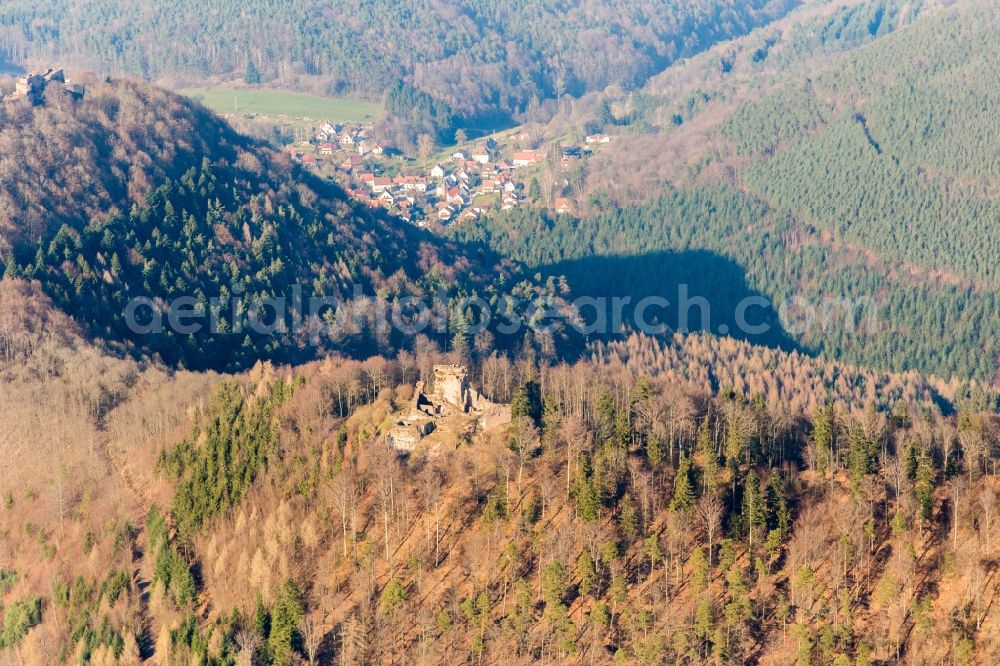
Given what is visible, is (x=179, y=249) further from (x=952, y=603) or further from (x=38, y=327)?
(x=952, y=603)

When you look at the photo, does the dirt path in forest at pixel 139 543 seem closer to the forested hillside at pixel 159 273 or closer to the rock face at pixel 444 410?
the rock face at pixel 444 410

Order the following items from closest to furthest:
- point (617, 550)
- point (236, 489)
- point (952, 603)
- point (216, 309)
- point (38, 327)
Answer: point (952, 603)
point (617, 550)
point (236, 489)
point (38, 327)
point (216, 309)

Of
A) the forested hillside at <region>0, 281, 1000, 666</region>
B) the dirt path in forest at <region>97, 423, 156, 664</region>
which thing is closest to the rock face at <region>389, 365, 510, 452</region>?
the forested hillside at <region>0, 281, 1000, 666</region>

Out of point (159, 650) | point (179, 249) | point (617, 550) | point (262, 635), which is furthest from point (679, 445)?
point (179, 249)

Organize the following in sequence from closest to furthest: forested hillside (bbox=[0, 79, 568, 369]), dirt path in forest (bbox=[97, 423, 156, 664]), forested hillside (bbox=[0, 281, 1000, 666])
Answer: forested hillside (bbox=[0, 281, 1000, 666]), dirt path in forest (bbox=[97, 423, 156, 664]), forested hillside (bbox=[0, 79, 568, 369])

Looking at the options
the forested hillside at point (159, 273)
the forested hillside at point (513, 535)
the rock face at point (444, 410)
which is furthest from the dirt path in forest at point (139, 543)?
the forested hillside at point (159, 273)

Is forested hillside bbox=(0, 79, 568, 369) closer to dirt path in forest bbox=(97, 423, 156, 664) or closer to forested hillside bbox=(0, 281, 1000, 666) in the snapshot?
dirt path in forest bbox=(97, 423, 156, 664)

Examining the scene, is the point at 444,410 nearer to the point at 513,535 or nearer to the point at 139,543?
the point at 513,535
